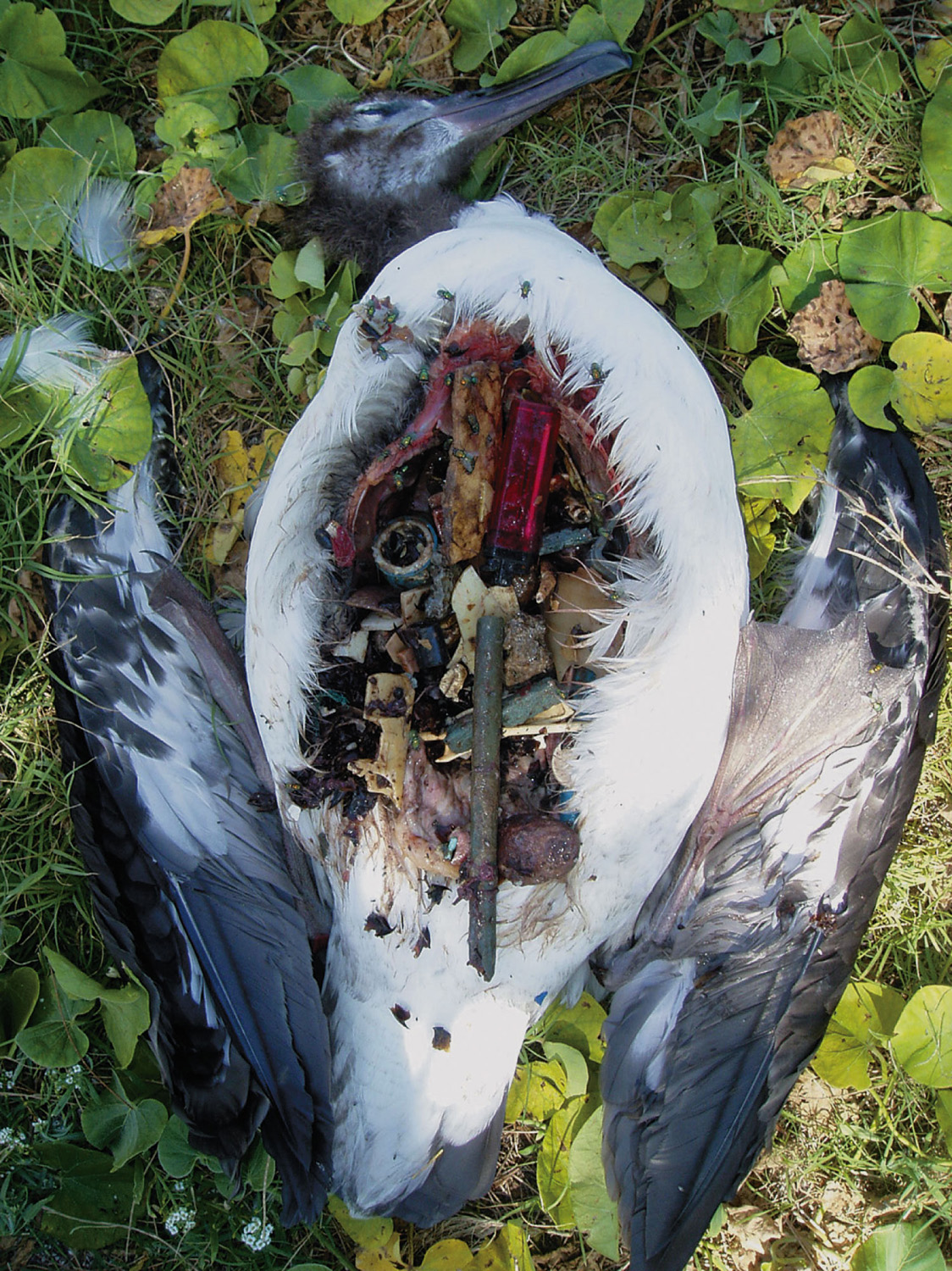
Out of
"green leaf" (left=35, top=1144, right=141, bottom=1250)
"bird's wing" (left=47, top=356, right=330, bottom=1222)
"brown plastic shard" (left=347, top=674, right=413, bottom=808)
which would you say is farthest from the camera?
"green leaf" (left=35, top=1144, right=141, bottom=1250)

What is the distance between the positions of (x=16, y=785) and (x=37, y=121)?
1794 millimetres

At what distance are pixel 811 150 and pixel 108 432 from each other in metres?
1.93

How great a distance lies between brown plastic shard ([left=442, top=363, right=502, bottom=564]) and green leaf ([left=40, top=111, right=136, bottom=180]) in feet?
4.42

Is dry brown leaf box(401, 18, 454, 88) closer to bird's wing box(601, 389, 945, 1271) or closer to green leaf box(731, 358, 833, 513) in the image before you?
green leaf box(731, 358, 833, 513)

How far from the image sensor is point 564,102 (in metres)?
2.54

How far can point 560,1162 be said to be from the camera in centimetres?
249

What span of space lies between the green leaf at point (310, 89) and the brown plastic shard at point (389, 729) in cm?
152

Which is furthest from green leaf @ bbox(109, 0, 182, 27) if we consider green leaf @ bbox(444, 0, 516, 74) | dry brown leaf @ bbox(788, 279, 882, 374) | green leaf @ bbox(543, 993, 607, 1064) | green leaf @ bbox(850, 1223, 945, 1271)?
green leaf @ bbox(850, 1223, 945, 1271)

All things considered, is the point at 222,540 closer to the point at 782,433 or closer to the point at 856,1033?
the point at 782,433

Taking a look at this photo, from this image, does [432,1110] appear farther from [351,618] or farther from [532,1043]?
[351,618]

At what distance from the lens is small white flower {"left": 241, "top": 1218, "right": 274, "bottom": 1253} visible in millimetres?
2443

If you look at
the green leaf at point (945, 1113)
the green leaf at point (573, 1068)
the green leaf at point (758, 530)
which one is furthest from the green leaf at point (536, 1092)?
the green leaf at point (758, 530)

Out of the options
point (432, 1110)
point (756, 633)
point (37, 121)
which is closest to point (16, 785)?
point (432, 1110)

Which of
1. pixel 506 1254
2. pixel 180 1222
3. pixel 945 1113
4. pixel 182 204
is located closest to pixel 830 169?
pixel 182 204
